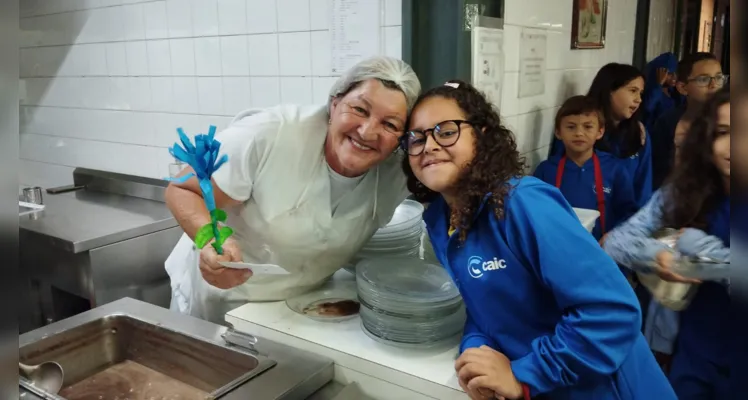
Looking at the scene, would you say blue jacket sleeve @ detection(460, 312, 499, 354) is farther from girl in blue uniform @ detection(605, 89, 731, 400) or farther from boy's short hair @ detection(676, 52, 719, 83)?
boy's short hair @ detection(676, 52, 719, 83)

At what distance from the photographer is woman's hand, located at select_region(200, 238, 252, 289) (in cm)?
109

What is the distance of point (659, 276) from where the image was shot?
30.1 inches

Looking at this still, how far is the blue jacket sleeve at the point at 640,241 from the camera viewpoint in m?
0.80

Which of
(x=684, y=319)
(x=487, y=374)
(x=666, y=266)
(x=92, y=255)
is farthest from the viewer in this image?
(x=92, y=255)

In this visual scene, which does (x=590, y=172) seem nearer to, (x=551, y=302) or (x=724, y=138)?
(x=551, y=302)

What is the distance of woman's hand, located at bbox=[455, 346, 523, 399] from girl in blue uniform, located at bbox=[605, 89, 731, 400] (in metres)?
0.27

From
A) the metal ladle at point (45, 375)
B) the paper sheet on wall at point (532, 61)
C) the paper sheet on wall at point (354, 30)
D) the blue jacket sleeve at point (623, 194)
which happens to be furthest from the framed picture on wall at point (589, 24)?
the metal ladle at point (45, 375)

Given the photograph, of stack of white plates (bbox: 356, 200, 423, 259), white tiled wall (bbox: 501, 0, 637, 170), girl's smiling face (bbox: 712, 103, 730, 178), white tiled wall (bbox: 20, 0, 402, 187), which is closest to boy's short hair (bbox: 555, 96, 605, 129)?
Result: white tiled wall (bbox: 501, 0, 637, 170)

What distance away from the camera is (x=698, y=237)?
56 cm

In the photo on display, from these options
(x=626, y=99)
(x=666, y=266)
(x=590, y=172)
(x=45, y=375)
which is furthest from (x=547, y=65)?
(x=45, y=375)

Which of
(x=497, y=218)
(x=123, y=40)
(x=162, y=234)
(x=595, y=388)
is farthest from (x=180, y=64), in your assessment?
(x=595, y=388)

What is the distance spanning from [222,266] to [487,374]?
0.53 m

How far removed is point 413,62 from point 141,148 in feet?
4.72

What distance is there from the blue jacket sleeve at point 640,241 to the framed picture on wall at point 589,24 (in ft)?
5.83
